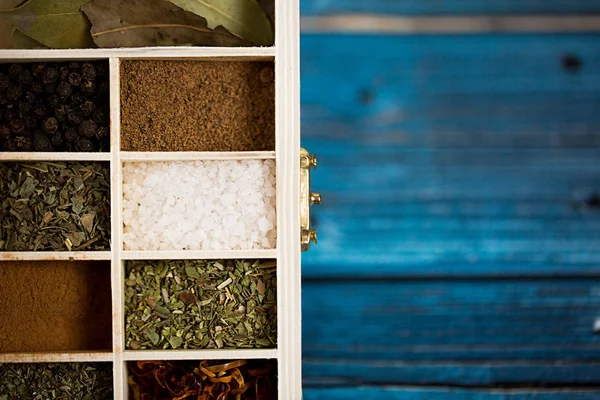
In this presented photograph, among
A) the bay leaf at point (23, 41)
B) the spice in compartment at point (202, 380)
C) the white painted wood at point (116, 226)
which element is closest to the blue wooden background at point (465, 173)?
the spice in compartment at point (202, 380)

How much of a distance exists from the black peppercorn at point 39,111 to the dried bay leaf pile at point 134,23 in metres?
0.11

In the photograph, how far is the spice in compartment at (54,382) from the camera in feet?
3.32

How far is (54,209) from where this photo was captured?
101 cm

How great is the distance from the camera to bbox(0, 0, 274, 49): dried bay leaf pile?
1.02 metres

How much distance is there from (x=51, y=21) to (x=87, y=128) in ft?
0.65

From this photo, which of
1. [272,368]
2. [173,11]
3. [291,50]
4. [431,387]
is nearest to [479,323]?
[431,387]

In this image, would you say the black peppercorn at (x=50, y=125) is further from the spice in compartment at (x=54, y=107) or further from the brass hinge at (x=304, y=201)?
the brass hinge at (x=304, y=201)

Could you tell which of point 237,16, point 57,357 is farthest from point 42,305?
point 237,16

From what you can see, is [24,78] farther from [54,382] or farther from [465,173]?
[465,173]

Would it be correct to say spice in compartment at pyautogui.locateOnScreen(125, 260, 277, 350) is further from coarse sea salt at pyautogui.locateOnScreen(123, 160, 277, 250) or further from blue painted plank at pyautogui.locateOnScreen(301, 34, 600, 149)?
blue painted plank at pyautogui.locateOnScreen(301, 34, 600, 149)

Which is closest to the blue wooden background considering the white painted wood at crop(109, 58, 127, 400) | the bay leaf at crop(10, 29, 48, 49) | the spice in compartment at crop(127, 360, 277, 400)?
the spice in compartment at crop(127, 360, 277, 400)

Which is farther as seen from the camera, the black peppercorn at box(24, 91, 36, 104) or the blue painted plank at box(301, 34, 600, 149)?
the blue painted plank at box(301, 34, 600, 149)

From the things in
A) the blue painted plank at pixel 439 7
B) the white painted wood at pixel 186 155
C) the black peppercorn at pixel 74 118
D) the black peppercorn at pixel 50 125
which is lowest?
the white painted wood at pixel 186 155

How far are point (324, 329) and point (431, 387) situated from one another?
0.25 m
